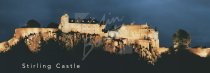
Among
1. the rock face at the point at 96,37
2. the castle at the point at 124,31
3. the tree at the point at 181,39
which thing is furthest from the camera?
the tree at the point at 181,39

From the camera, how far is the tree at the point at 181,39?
98.1 meters

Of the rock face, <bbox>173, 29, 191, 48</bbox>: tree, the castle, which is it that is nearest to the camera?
the rock face

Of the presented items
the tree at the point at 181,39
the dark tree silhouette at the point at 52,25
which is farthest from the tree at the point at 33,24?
the tree at the point at 181,39

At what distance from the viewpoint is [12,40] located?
318 ft

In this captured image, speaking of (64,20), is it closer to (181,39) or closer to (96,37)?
(96,37)

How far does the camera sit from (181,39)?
99.5 meters

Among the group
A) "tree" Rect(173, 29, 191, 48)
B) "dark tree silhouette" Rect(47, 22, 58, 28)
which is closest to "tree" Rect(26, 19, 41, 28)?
"dark tree silhouette" Rect(47, 22, 58, 28)

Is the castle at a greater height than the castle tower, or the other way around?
the castle tower

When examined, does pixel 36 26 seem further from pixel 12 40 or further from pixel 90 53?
pixel 90 53

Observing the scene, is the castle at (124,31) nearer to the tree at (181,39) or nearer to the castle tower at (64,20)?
the castle tower at (64,20)

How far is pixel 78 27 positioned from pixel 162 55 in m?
17.9

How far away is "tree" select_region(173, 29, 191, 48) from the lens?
98062 mm

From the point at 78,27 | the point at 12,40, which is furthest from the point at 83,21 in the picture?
the point at 12,40

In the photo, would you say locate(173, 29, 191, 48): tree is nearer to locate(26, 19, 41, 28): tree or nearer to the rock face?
the rock face
